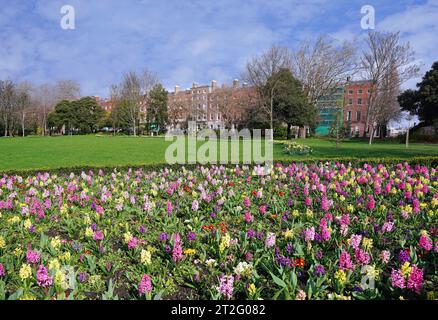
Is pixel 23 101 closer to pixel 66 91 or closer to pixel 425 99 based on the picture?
pixel 66 91

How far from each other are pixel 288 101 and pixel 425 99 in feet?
51.2

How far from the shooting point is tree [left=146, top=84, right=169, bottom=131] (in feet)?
198

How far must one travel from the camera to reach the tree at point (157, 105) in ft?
198

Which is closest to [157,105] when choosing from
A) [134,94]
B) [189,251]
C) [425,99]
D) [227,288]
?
[134,94]

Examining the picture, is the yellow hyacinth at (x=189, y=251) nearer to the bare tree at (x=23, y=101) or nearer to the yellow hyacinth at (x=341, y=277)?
the yellow hyacinth at (x=341, y=277)

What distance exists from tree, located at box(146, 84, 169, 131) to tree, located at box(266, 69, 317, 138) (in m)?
26.6

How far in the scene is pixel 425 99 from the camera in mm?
35281

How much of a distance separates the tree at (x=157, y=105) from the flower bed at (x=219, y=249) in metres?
56.0

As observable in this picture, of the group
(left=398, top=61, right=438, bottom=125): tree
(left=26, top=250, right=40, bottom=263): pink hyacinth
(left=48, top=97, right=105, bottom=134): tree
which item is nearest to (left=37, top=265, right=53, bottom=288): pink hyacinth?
(left=26, top=250, right=40, bottom=263): pink hyacinth

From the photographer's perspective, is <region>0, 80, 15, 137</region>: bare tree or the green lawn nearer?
the green lawn

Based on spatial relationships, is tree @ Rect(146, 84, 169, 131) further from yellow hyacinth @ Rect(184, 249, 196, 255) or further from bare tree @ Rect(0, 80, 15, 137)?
yellow hyacinth @ Rect(184, 249, 196, 255)

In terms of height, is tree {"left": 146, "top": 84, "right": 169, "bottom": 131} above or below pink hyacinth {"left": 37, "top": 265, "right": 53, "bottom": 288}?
above

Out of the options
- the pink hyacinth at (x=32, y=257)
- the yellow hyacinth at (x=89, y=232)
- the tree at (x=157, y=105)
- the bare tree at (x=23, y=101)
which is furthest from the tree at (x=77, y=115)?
the pink hyacinth at (x=32, y=257)

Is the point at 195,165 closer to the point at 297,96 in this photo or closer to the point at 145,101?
the point at 297,96
